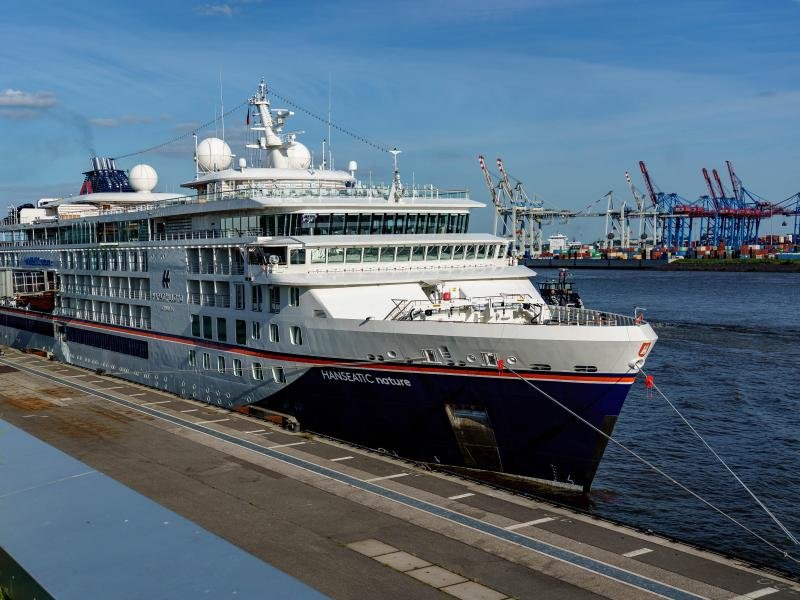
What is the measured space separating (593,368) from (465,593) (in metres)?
8.14

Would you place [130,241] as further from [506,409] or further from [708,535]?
[708,535]

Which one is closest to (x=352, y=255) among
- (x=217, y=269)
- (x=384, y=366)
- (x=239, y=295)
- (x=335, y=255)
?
(x=335, y=255)

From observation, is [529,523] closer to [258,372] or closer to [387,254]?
[387,254]

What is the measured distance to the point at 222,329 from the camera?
28.9 metres

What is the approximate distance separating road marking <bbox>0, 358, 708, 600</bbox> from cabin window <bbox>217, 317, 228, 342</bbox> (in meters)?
3.28

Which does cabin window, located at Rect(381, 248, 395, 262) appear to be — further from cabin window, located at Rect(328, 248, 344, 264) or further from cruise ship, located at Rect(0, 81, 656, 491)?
cabin window, located at Rect(328, 248, 344, 264)

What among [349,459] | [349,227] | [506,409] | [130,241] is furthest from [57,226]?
[506,409]

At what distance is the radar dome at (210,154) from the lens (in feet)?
118

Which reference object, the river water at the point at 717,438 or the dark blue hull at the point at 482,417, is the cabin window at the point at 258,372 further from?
the river water at the point at 717,438

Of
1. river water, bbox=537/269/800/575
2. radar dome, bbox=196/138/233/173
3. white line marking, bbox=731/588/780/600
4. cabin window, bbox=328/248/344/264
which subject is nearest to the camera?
white line marking, bbox=731/588/780/600

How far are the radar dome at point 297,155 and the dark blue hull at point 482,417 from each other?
12.9m

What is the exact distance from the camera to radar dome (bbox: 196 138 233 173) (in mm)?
36062

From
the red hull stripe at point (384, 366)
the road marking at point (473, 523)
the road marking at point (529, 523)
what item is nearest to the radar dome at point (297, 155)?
the red hull stripe at point (384, 366)

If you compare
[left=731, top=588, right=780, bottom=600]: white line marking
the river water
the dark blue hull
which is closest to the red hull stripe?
the dark blue hull
